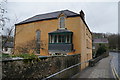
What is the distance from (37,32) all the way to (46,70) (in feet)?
42.3

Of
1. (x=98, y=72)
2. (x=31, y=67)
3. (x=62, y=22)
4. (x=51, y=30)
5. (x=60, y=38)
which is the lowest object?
(x=98, y=72)

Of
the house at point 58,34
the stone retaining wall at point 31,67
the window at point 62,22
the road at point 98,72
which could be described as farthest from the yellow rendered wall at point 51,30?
the stone retaining wall at point 31,67

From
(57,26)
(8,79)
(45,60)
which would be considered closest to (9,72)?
(8,79)

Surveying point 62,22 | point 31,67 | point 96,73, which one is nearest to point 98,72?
point 96,73

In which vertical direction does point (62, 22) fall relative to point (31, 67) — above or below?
above

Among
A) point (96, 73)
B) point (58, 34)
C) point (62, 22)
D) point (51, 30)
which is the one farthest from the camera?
point (51, 30)

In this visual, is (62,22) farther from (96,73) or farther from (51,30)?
(96,73)

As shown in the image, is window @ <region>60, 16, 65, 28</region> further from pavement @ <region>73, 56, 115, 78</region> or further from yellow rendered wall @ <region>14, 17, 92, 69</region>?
pavement @ <region>73, 56, 115, 78</region>

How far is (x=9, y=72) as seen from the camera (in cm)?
390

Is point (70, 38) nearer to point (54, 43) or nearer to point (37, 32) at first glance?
point (54, 43)

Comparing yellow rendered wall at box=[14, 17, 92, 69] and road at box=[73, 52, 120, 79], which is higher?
yellow rendered wall at box=[14, 17, 92, 69]

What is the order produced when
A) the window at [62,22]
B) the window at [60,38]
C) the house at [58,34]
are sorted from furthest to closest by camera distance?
the window at [62,22], the window at [60,38], the house at [58,34]

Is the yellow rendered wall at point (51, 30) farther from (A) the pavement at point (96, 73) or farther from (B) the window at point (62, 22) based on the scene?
(A) the pavement at point (96, 73)

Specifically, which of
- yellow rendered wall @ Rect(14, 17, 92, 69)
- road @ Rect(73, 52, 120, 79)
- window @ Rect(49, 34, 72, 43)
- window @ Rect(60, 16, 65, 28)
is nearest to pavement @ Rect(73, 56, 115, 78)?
road @ Rect(73, 52, 120, 79)
